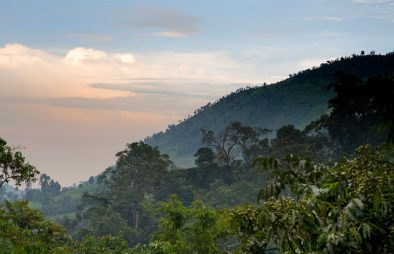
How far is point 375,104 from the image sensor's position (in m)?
7.23

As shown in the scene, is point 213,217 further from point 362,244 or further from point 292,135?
point 292,135

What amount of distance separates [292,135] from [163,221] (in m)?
51.0

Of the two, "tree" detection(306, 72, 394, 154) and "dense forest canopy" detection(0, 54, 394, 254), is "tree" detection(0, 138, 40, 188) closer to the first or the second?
"dense forest canopy" detection(0, 54, 394, 254)

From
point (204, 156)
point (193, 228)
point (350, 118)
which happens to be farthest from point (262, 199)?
point (204, 156)

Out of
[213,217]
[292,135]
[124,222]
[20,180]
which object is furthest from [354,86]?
[124,222]

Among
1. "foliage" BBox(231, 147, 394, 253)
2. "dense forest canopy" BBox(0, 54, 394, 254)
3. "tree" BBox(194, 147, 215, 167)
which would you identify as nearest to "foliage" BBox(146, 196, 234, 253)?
"dense forest canopy" BBox(0, 54, 394, 254)

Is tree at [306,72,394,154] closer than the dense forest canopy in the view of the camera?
No

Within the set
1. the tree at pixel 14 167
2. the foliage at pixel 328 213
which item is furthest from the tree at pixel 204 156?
the foliage at pixel 328 213

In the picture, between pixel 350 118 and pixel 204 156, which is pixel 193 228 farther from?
pixel 204 156

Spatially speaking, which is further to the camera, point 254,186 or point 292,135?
point 254,186

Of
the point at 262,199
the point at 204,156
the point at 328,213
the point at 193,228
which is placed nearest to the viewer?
the point at 328,213

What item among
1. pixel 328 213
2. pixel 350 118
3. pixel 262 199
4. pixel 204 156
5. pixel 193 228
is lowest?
pixel 204 156

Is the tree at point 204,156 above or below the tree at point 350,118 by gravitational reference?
below

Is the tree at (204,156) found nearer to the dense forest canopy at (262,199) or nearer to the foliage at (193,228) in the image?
the dense forest canopy at (262,199)
